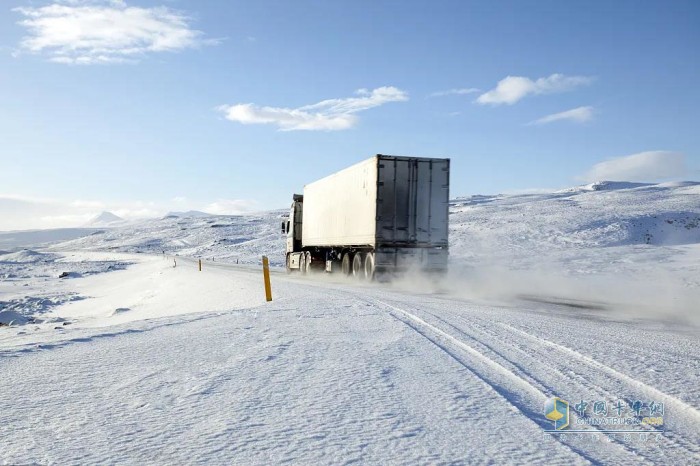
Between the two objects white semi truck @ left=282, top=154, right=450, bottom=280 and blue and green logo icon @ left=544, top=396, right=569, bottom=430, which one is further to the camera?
white semi truck @ left=282, top=154, right=450, bottom=280

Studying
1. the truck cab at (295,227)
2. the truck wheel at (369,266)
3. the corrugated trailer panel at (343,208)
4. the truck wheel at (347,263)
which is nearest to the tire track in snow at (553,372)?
the truck wheel at (369,266)

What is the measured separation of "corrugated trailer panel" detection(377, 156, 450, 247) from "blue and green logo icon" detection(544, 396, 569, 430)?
1535 centimetres

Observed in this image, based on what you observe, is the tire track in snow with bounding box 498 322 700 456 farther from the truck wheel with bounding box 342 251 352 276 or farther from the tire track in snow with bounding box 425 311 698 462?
the truck wheel with bounding box 342 251 352 276

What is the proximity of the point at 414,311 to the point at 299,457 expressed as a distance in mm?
6716

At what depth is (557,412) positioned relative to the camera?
12.5ft

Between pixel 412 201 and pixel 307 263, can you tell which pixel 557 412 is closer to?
pixel 412 201

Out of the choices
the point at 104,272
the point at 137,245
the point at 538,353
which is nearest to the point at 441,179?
the point at 538,353

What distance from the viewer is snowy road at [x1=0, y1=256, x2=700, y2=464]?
3.04 metres

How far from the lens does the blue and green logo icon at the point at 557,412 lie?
359cm

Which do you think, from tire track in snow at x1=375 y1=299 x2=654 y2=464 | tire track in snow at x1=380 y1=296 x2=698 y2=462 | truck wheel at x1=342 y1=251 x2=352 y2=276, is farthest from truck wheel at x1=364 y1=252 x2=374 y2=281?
tire track in snow at x1=375 y1=299 x2=654 y2=464

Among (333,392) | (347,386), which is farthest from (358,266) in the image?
(333,392)

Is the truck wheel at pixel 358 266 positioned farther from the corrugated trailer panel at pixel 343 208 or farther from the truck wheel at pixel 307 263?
the truck wheel at pixel 307 263

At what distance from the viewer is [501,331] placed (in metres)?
7.38

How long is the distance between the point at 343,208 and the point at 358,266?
2.79 m
